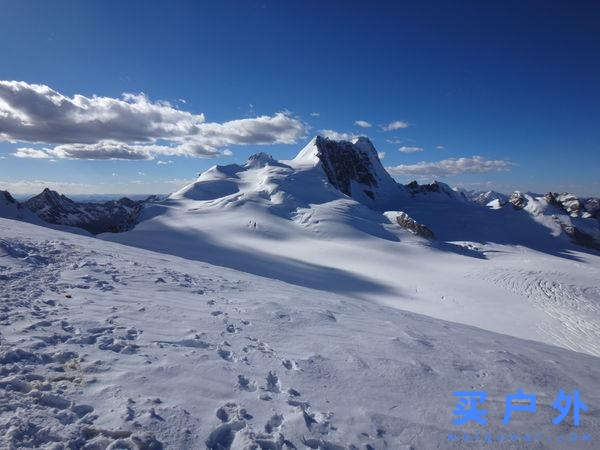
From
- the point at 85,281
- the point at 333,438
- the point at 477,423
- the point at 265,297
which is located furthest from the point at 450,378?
the point at 85,281

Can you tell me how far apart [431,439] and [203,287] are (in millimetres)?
7859

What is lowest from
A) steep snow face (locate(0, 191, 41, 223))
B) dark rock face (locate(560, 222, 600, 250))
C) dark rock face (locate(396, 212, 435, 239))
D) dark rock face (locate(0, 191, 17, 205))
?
steep snow face (locate(0, 191, 41, 223))

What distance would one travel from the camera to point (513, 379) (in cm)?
695

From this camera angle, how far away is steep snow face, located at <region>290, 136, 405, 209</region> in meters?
105

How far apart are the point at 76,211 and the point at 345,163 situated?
88595 millimetres

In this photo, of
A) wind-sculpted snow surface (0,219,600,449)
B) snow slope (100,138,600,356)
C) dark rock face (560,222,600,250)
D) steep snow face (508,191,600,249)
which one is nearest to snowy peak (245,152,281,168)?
snow slope (100,138,600,356)

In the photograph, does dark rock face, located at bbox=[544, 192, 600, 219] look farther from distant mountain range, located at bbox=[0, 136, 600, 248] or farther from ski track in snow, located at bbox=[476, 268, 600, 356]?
ski track in snow, located at bbox=[476, 268, 600, 356]

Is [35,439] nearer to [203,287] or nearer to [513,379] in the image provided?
[203,287]

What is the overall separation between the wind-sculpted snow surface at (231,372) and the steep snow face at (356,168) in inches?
3417

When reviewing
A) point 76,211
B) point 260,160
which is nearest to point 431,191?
Answer: point 260,160

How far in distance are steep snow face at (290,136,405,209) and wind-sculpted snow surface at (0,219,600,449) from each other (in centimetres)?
8680

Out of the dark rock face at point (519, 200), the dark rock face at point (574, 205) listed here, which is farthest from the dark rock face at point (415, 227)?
the dark rock face at point (574, 205)

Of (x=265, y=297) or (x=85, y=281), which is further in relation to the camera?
(x=265, y=297)

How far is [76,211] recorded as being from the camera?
4294 inches
